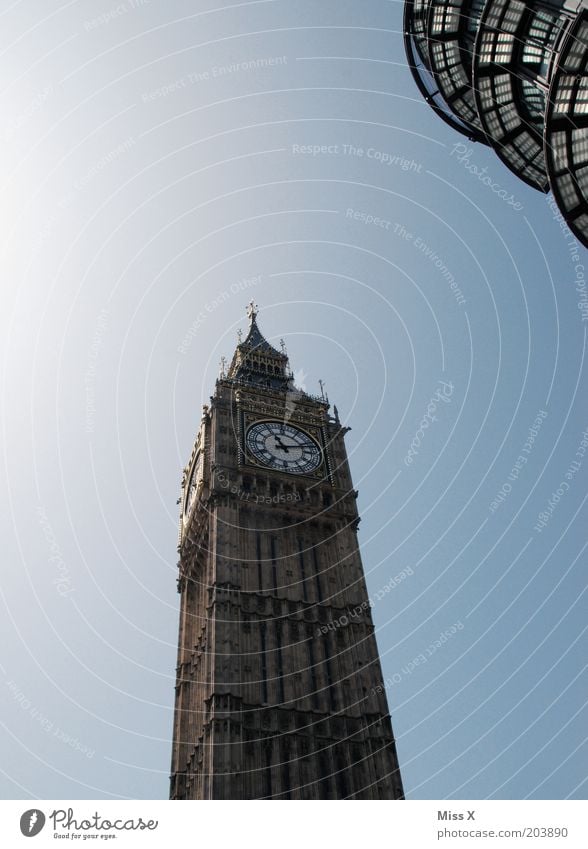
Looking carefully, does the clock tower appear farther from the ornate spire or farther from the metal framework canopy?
the metal framework canopy

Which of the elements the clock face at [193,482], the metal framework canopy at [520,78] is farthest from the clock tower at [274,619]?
the metal framework canopy at [520,78]

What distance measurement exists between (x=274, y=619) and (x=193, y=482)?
21.1 m

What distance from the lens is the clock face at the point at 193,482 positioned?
244 feet

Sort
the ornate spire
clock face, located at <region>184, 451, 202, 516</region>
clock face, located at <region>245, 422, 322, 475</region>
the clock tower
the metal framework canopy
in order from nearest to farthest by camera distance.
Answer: the metal framework canopy < the clock tower < clock face, located at <region>245, 422, 322, 475</region> < clock face, located at <region>184, 451, 202, 516</region> < the ornate spire

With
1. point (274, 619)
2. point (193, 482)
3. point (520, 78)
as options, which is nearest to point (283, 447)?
point (193, 482)

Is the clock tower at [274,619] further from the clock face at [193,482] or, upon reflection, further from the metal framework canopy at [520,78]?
the metal framework canopy at [520,78]

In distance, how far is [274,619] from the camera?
61.0 meters

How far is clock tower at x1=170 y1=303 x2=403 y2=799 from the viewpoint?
5231 centimetres

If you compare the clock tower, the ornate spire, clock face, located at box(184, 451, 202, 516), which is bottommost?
the clock tower

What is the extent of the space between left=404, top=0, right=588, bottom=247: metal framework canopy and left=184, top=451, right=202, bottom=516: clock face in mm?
38186

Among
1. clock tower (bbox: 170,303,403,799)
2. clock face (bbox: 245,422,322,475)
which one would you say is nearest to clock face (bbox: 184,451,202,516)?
clock tower (bbox: 170,303,403,799)

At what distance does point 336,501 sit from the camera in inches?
2849
